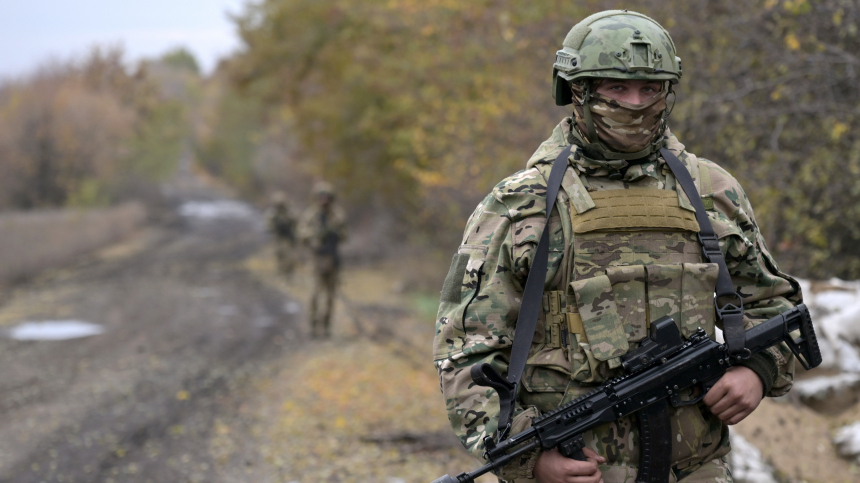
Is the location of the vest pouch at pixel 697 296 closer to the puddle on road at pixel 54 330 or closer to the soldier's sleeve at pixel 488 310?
the soldier's sleeve at pixel 488 310

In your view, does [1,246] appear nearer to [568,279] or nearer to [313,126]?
[313,126]

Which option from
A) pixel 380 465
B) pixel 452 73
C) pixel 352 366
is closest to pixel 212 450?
pixel 380 465

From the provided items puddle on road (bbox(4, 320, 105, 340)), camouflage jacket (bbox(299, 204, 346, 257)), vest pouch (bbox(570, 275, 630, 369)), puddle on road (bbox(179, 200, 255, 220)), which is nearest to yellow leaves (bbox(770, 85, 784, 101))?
vest pouch (bbox(570, 275, 630, 369))

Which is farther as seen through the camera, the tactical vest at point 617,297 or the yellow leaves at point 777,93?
the yellow leaves at point 777,93

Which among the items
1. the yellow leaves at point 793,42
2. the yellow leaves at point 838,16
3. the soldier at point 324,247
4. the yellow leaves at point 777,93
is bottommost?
the soldier at point 324,247

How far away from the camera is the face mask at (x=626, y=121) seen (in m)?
2.22

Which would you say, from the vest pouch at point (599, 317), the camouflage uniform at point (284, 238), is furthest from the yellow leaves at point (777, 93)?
the camouflage uniform at point (284, 238)

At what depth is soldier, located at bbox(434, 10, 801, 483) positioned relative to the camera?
7.06 ft

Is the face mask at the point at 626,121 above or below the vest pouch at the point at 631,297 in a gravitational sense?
above

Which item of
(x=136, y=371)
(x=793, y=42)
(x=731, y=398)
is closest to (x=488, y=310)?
(x=731, y=398)

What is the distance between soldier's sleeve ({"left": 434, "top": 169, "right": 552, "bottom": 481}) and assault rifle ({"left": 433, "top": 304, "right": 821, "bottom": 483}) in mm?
59

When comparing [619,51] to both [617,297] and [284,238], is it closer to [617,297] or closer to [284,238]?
[617,297]

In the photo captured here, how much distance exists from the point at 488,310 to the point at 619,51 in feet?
2.81

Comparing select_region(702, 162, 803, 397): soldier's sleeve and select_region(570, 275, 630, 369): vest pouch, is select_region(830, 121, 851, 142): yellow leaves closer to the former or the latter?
select_region(702, 162, 803, 397): soldier's sleeve
